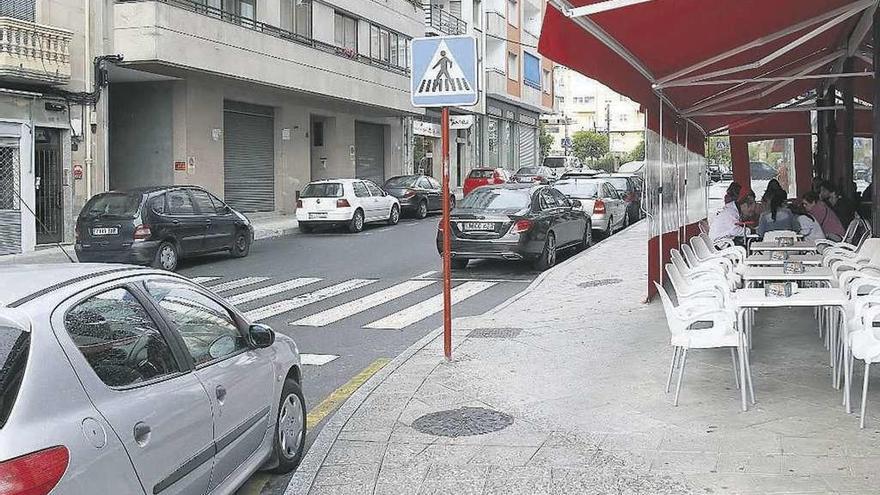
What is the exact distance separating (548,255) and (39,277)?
12.8 meters

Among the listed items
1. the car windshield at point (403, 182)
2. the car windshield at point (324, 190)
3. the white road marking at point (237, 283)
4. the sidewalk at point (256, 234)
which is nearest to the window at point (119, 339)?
the sidewalk at point (256, 234)

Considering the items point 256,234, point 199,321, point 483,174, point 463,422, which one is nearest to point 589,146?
point 483,174

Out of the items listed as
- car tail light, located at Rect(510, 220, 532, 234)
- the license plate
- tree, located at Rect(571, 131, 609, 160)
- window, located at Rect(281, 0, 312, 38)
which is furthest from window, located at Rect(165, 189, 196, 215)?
tree, located at Rect(571, 131, 609, 160)

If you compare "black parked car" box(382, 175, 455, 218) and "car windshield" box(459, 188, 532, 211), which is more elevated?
"black parked car" box(382, 175, 455, 218)

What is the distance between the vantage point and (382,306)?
1259 cm

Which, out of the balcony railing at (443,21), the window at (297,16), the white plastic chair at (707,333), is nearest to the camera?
the white plastic chair at (707,333)

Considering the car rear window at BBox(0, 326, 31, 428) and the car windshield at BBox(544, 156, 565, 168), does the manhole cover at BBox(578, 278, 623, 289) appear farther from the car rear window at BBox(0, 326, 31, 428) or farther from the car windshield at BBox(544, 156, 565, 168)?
the car windshield at BBox(544, 156, 565, 168)

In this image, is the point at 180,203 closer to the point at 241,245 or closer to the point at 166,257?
the point at 166,257

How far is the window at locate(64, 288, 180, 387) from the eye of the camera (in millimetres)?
3859

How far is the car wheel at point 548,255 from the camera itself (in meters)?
16.2

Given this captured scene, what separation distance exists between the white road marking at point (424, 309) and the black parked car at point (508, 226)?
1098 millimetres

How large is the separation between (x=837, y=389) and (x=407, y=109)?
28.6 meters

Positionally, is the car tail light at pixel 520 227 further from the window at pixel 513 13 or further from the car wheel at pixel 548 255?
the window at pixel 513 13

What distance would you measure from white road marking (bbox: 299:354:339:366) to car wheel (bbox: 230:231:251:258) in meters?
9.71
